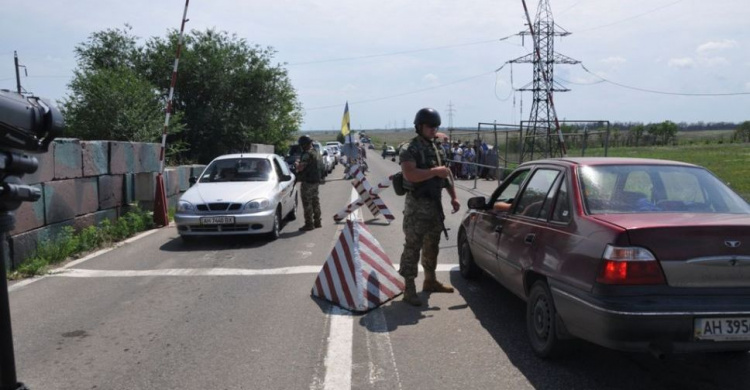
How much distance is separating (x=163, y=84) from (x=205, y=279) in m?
23.2

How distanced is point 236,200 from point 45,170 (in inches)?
111

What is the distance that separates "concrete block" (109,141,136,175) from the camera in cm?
1088

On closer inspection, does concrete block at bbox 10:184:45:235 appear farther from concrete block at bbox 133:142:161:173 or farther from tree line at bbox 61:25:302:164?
tree line at bbox 61:25:302:164

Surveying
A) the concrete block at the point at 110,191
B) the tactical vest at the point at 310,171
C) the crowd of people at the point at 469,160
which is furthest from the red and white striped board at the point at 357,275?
the crowd of people at the point at 469,160

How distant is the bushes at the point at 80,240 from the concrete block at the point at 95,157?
90cm

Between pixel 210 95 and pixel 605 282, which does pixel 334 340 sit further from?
pixel 210 95

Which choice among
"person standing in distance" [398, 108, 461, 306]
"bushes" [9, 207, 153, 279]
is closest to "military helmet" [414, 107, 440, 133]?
"person standing in distance" [398, 108, 461, 306]

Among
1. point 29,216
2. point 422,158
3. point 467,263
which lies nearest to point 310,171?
point 29,216

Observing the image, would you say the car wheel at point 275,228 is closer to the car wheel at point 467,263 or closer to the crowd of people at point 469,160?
the car wheel at point 467,263

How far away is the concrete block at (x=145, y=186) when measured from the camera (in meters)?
11.9

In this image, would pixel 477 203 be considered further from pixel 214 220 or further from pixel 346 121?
pixel 346 121

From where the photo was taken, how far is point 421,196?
6113 mm

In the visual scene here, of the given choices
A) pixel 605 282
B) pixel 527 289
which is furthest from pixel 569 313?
pixel 527 289

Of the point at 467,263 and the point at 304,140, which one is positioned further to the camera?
the point at 304,140
